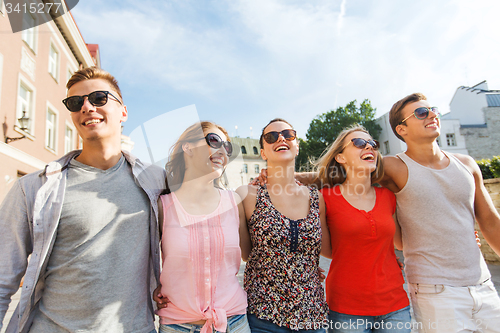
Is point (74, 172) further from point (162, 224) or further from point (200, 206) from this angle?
point (200, 206)

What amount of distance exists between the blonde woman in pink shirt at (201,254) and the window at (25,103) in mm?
10095

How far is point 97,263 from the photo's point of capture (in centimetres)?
186

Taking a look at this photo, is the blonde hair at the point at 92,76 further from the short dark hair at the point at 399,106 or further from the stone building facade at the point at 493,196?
the stone building facade at the point at 493,196

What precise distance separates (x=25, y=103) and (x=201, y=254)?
11.7 m

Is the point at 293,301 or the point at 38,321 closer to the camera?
the point at 38,321

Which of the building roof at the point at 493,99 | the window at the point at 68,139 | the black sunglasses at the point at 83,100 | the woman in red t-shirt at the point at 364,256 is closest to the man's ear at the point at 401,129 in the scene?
the woman in red t-shirt at the point at 364,256

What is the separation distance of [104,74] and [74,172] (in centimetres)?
78

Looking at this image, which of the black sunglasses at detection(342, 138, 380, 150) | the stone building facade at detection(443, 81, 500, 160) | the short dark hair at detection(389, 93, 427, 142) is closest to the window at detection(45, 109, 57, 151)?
the black sunglasses at detection(342, 138, 380, 150)

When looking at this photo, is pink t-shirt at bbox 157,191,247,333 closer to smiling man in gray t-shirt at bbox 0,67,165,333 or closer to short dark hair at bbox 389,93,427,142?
smiling man in gray t-shirt at bbox 0,67,165,333

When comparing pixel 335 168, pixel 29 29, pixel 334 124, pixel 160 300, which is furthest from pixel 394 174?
pixel 334 124

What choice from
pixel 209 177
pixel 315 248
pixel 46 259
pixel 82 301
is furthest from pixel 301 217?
pixel 46 259

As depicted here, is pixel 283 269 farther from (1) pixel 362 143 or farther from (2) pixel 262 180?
(1) pixel 362 143

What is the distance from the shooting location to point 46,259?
1.82 m

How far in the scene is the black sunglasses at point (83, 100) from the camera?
7.03 feet
